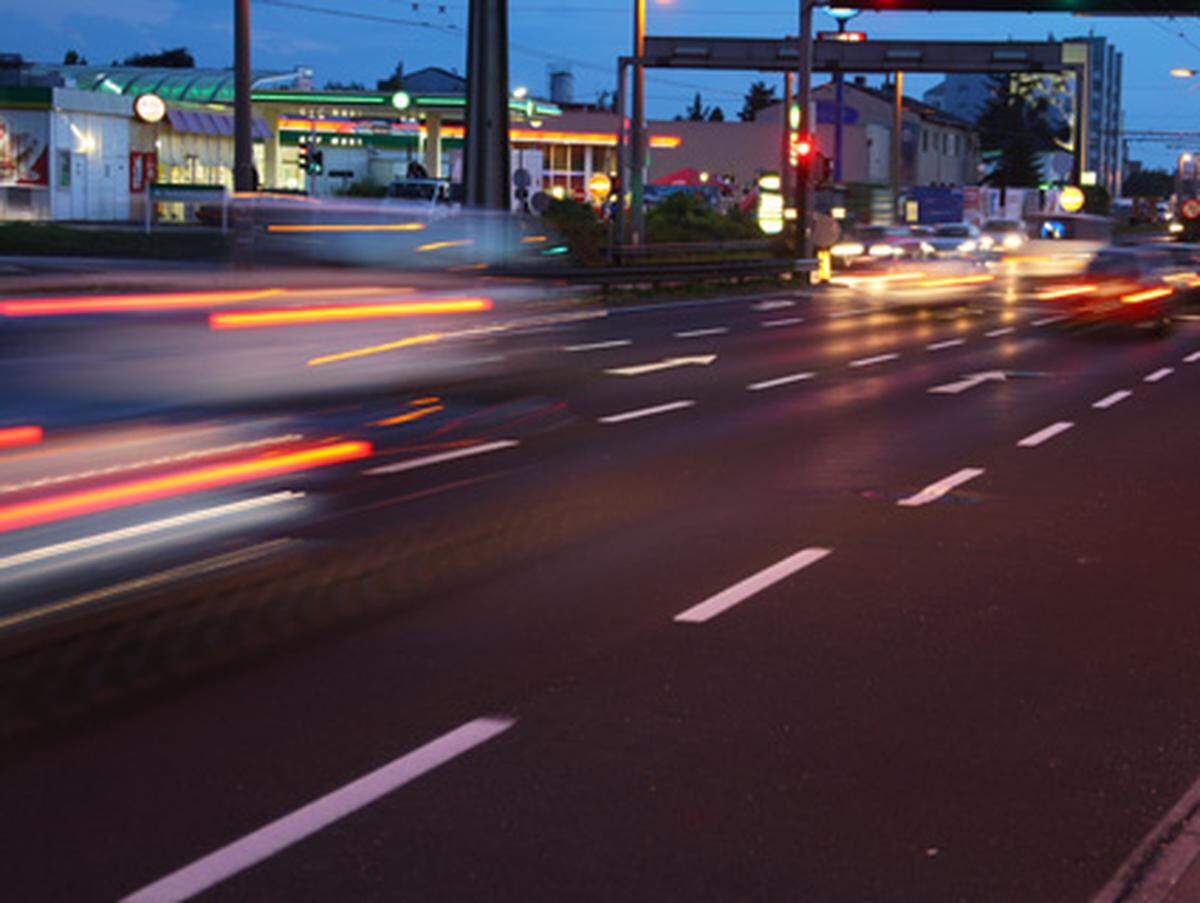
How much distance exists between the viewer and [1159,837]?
529 cm

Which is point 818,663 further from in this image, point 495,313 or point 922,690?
point 495,313

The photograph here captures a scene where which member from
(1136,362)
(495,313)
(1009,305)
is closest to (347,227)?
(495,313)

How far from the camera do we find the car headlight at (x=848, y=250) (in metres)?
55.7

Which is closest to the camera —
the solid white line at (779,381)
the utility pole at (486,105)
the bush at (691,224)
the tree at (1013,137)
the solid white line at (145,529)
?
the solid white line at (145,529)

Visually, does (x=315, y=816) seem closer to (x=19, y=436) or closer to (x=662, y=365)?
(x=19, y=436)

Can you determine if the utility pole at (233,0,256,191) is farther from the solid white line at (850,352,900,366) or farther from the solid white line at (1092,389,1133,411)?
the solid white line at (1092,389,1133,411)

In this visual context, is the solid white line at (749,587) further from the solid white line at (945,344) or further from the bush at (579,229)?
the bush at (579,229)

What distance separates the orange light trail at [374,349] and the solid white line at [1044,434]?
257 inches

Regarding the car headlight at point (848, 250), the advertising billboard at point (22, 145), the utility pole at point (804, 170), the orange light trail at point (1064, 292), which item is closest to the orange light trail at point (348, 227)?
the utility pole at point (804, 170)

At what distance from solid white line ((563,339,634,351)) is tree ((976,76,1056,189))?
118900 mm

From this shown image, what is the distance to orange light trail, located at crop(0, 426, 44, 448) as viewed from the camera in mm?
10188

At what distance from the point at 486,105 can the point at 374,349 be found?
14.9 meters

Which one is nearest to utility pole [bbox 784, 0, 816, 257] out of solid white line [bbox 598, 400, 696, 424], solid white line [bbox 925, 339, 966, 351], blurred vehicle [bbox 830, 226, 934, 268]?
blurred vehicle [bbox 830, 226, 934, 268]

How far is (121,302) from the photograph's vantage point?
47.9ft
